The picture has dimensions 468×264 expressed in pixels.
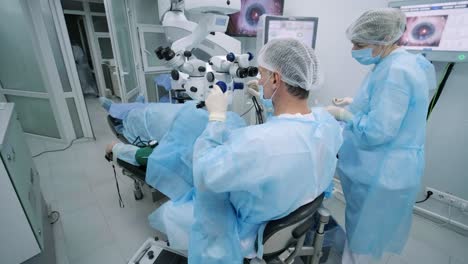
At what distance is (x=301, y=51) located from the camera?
765 millimetres

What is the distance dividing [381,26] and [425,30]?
0.72 m

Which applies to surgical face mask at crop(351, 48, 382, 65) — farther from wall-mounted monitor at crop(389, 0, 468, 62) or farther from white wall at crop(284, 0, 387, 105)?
white wall at crop(284, 0, 387, 105)

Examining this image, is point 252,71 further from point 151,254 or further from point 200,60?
point 151,254

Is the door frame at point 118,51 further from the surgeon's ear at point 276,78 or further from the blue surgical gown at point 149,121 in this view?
the surgeon's ear at point 276,78

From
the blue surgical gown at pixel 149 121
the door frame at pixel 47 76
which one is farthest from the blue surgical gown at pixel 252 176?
the door frame at pixel 47 76

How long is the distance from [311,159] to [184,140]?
0.70 meters

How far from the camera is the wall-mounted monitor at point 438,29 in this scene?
135 centimetres

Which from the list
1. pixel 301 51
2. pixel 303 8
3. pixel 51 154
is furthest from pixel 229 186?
pixel 51 154

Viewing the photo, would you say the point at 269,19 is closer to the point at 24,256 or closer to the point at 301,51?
the point at 301,51

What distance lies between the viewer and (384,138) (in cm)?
101

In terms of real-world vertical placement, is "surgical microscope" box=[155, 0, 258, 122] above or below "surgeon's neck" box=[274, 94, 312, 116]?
above

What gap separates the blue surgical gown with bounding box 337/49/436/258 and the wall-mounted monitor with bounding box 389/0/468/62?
413 millimetres

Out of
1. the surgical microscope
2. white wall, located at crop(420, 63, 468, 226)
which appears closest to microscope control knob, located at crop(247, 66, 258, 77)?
the surgical microscope

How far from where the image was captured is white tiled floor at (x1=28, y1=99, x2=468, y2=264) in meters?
1.44
